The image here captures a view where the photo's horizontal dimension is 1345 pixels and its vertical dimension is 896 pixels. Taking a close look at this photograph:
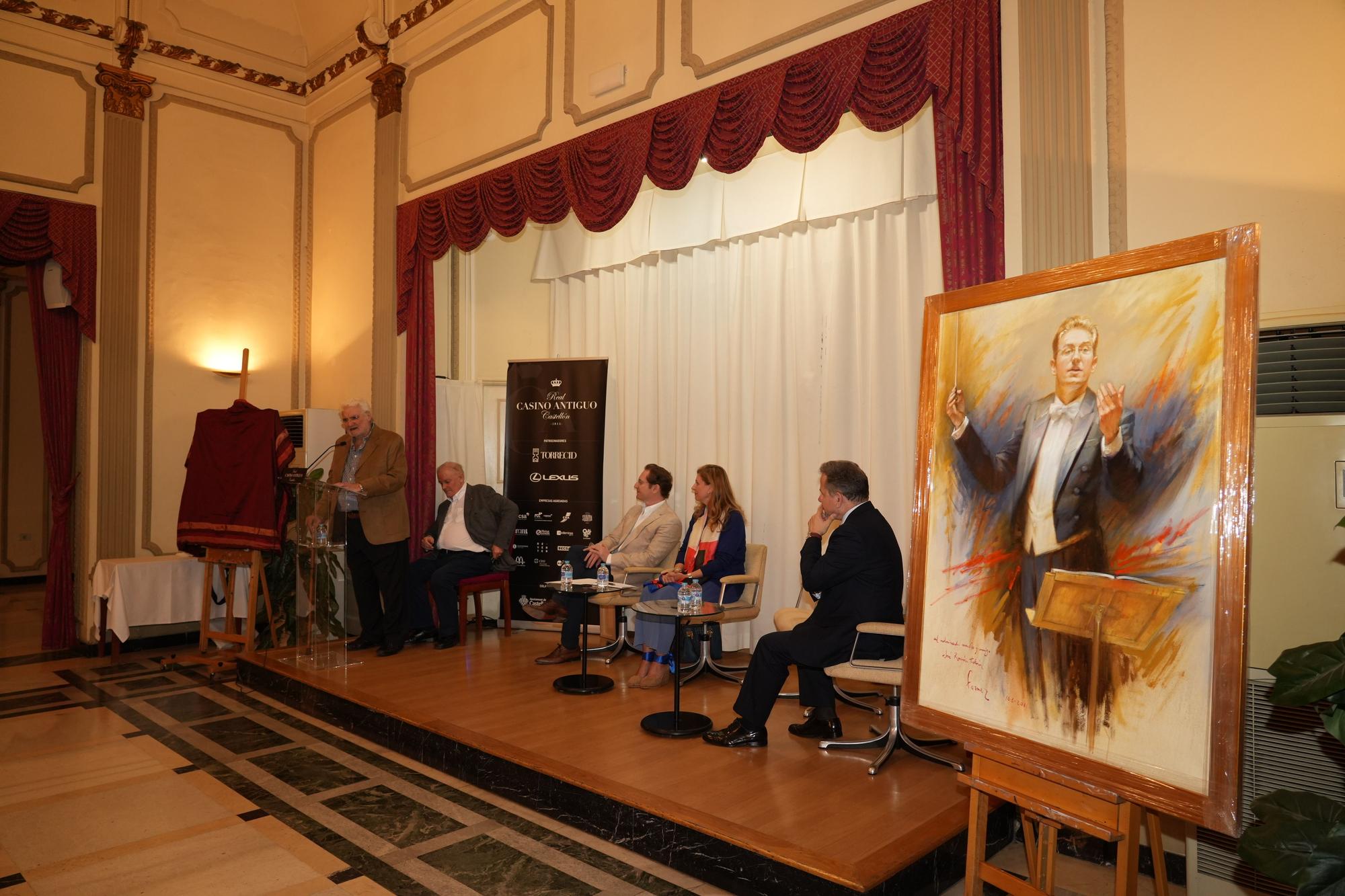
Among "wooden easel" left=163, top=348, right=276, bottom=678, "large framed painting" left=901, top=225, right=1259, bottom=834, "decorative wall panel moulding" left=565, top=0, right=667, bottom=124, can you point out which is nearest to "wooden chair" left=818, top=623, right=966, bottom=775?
"large framed painting" left=901, top=225, right=1259, bottom=834

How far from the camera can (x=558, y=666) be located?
5.27 m

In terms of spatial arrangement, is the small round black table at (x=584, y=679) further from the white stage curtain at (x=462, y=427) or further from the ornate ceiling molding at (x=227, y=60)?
the ornate ceiling molding at (x=227, y=60)

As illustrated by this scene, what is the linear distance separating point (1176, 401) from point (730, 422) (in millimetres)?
3871

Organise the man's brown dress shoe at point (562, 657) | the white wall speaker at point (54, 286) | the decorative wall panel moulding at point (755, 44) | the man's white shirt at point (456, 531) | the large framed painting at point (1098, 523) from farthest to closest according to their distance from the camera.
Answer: the white wall speaker at point (54, 286)
the man's white shirt at point (456, 531)
the man's brown dress shoe at point (562, 657)
the decorative wall panel moulding at point (755, 44)
the large framed painting at point (1098, 523)

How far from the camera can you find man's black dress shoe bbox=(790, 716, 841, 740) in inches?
151

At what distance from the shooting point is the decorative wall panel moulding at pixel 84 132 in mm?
6461

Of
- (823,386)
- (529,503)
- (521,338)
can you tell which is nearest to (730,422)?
(823,386)

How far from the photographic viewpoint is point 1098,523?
211 centimetres

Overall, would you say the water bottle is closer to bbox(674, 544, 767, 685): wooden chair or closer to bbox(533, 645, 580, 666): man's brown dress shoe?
bbox(674, 544, 767, 685): wooden chair

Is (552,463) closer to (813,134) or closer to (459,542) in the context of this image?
(459,542)

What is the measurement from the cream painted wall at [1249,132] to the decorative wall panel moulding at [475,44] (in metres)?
3.63

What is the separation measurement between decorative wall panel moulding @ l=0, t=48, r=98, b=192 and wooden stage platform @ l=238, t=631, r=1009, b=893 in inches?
171

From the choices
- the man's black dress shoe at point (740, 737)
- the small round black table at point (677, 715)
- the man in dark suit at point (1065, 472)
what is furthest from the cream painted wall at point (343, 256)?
the man in dark suit at point (1065, 472)

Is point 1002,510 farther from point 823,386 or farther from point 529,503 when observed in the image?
point 529,503
